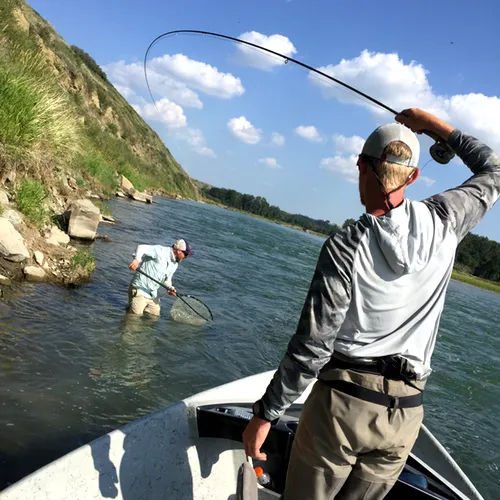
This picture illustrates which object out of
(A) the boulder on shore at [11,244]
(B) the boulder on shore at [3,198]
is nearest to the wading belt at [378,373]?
(A) the boulder on shore at [11,244]

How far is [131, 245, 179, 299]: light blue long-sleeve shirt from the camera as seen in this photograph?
8.66 metres

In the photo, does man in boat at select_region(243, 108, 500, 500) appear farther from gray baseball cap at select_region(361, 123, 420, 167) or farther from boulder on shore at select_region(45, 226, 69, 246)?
boulder on shore at select_region(45, 226, 69, 246)

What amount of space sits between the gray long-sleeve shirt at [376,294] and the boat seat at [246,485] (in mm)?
954

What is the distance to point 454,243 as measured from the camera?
2.15 metres

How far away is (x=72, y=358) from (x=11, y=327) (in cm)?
105

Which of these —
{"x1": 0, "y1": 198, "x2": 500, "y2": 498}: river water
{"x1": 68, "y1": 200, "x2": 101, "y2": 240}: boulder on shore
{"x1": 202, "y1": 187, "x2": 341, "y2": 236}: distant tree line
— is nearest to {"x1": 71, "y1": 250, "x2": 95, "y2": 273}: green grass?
{"x1": 0, "y1": 198, "x2": 500, "y2": 498}: river water

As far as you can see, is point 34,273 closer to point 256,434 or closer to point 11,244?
point 11,244

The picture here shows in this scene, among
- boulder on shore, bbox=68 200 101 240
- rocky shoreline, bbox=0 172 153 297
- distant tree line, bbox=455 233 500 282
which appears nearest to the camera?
rocky shoreline, bbox=0 172 153 297

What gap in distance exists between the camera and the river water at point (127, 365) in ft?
16.3

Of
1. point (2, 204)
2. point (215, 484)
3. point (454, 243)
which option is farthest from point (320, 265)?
point (2, 204)

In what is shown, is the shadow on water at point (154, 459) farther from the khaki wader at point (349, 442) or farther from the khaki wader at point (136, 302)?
the khaki wader at point (136, 302)

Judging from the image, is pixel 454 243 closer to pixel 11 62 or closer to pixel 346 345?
pixel 346 345

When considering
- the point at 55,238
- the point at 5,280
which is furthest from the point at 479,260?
the point at 5,280

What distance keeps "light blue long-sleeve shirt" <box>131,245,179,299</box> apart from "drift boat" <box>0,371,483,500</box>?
4.79m
